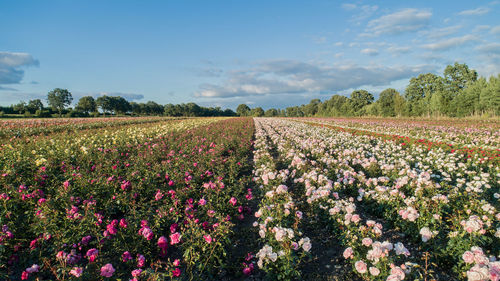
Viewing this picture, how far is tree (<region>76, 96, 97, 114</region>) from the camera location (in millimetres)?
81562

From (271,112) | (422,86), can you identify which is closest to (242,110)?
(271,112)

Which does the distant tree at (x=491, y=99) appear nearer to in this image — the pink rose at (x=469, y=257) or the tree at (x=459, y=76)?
the tree at (x=459, y=76)

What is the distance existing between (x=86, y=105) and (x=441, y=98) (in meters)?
107

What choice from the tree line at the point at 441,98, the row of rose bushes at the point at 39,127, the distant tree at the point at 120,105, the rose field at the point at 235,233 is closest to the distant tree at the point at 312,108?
the tree line at the point at 441,98

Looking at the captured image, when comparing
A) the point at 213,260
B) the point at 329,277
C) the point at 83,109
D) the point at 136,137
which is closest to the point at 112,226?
the point at 213,260

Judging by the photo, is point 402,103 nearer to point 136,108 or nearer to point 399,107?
point 399,107

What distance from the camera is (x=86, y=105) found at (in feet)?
269

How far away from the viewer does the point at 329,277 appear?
3443 millimetres

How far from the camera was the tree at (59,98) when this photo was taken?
80.8 meters

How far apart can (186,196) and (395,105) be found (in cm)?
6493

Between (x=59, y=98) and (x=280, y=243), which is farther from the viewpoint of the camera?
(x=59, y=98)

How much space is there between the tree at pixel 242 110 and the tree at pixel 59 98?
99.4m

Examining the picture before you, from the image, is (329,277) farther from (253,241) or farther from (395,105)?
(395,105)

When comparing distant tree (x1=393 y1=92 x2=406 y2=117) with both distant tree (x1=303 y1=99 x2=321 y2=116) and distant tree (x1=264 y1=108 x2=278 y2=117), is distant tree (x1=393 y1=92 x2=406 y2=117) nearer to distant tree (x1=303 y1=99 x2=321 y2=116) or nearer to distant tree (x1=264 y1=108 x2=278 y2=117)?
distant tree (x1=303 y1=99 x2=321 y2=116)
